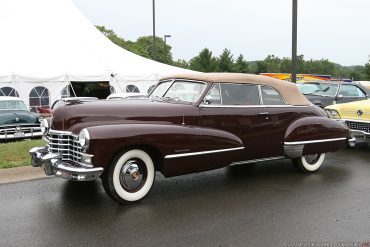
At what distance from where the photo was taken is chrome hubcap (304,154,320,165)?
7.04 metres

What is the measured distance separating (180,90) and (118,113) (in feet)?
4.29

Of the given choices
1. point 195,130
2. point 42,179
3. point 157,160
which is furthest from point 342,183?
point 42,179

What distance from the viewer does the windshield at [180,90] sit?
6051 mm

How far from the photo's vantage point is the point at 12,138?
1142 cm

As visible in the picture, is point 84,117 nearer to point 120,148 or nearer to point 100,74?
point 120,148

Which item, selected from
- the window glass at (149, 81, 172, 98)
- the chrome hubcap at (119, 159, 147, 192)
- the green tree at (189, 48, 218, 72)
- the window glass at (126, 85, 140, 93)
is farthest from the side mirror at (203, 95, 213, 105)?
the green tree at (189, 48, 218, 72)

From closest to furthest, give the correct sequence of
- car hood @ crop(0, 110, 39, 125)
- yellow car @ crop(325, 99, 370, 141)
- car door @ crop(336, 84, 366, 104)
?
yellow car @ crop(325, 99, 370, 141) < car hood @ crop(0, 110, 39, 125) < car door @ crop(336, 84, 366, 104)

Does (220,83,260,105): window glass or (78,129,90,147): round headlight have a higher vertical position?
(220,83,260,105): window glass

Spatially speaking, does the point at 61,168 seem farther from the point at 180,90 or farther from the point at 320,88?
the point at 320,88

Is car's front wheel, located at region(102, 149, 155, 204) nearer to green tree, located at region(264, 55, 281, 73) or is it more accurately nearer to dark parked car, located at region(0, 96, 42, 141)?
dark parked car, located at region(0, 96, 42, 141)

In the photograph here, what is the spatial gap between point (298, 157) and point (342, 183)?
79cm

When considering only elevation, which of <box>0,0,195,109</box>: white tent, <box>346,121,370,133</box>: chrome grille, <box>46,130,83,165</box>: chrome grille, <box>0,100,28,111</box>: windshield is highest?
<box>0,0,195,109</box>: white tent

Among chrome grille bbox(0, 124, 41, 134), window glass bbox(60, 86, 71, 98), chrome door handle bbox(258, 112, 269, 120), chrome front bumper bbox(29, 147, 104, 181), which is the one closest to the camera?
chrome front bumper bbox(29, 147, 104, 181)

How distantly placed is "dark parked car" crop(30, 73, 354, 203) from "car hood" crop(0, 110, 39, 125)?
641 centimetres
